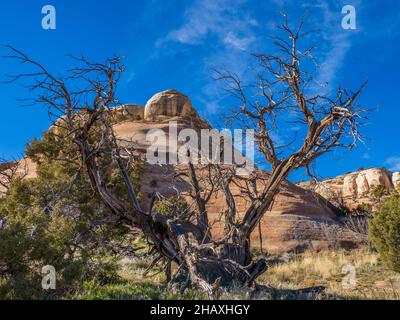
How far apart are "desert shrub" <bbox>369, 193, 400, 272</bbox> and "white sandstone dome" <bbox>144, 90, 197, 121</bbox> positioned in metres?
36.4

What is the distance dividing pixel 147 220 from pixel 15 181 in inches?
482

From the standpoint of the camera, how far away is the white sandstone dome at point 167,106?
52469mm

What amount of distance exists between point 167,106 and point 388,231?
1562 inches

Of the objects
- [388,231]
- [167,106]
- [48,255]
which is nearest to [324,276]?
[388,231]

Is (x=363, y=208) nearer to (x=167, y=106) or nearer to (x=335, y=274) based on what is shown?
(x=335, y=274)

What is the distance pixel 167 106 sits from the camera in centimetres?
5306

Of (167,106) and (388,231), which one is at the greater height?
(167,106)

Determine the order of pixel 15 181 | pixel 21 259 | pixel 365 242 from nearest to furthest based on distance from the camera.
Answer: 1. pixel 21 259
2. pixel 15 181
3. pixel 365 242

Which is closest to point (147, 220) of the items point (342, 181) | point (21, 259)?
point (21, 259)

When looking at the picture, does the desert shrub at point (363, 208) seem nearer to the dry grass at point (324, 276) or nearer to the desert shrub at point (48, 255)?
the dry grass at point (324, 276)

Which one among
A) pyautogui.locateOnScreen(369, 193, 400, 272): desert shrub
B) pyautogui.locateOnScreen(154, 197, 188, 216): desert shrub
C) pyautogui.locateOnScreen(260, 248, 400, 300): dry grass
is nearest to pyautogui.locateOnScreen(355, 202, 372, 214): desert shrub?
pyautogui.locateOnScreen(260, 248, 400, 300): dry grass
